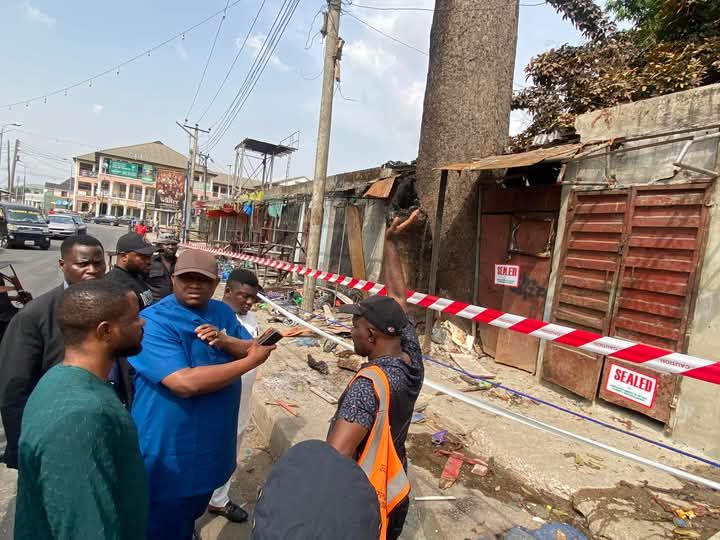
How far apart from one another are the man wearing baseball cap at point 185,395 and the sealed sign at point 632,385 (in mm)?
4281

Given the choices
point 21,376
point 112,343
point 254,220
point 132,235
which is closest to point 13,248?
point 254,220

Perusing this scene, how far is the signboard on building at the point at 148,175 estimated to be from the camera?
216 feet

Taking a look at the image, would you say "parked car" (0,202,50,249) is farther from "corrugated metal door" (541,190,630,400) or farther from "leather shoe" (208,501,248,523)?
"corrugated metal door" (541,190,630,400)

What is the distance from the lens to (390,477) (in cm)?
153

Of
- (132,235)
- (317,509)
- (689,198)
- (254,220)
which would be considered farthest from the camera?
(254,220)

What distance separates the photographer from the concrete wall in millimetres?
3920

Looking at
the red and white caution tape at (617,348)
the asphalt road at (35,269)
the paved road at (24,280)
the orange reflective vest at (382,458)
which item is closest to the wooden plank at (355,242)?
the red and white caution tape at (617,348)

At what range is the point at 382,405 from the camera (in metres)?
1.51

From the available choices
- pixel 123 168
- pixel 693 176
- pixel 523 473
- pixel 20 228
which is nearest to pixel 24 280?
pixel 20 228

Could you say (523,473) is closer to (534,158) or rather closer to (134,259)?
(534,158)

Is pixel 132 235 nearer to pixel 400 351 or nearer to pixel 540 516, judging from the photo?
pixel 400 351

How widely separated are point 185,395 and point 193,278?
52 cm

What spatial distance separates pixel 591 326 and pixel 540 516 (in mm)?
2680

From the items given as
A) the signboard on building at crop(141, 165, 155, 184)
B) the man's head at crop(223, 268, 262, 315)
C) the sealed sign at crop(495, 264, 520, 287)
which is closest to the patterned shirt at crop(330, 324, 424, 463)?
the man's head at crop(223, 268, 262, 315)
